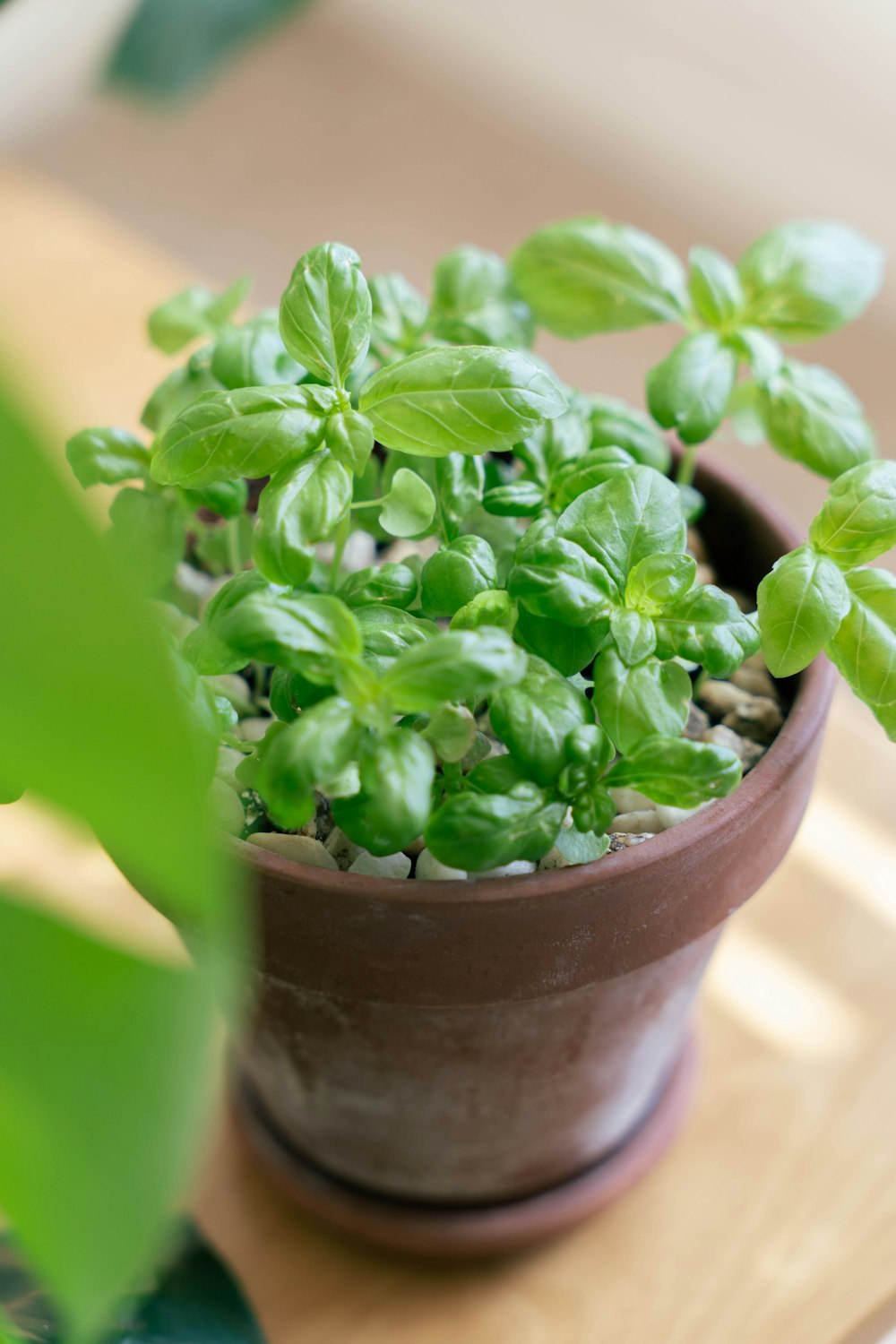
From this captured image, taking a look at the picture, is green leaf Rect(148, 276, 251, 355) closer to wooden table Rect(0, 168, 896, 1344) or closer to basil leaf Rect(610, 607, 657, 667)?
wooden table Rect(0, 168, 896, 1344)

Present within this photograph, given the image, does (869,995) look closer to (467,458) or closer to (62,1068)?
(467,458)

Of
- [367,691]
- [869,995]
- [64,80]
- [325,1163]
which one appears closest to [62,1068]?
[367,691]

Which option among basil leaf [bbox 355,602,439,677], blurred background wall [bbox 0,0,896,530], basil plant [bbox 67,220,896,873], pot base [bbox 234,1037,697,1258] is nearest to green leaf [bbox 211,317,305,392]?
basil plant [bbox 67,220,896,873]

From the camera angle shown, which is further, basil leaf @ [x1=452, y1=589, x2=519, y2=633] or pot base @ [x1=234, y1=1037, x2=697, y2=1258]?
A: pot base @ [x1=234, y1=1037, x2=697, y2=1258]

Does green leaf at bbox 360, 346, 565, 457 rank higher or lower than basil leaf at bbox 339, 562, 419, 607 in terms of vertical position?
higher

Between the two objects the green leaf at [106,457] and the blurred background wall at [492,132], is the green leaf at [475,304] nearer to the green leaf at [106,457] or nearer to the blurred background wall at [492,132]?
the green leaf at [106,457]

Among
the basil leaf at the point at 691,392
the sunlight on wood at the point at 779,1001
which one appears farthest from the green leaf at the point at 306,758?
the sunlight on wood at the point at 779,1001

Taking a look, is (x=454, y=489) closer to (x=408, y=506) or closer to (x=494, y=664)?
(x=408, y=506)

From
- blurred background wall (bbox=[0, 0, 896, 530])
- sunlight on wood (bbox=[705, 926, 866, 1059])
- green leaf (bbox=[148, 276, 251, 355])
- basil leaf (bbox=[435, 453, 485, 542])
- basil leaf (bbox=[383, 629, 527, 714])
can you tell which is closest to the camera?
basil leaf (bbox=[383, 629, 527, 714])
